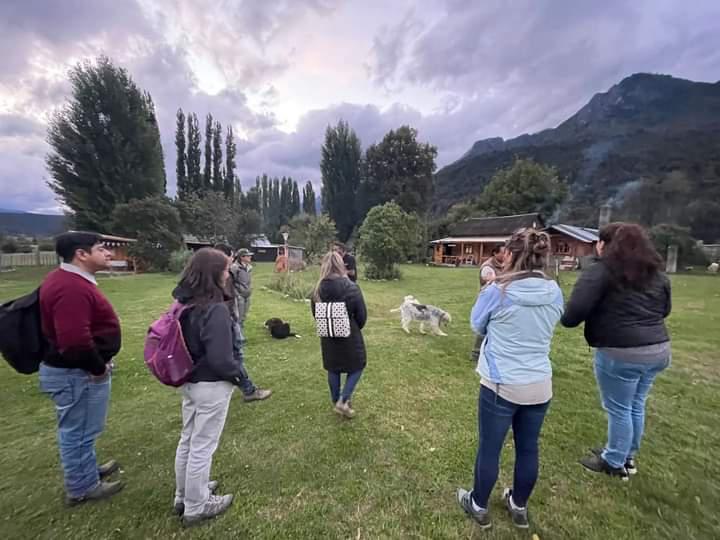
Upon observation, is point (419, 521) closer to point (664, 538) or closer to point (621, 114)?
point (664, 538)

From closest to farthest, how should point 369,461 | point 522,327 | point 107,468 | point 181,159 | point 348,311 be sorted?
point 522,327
point 107,468
point 369,461
point 348,311
point 181,159

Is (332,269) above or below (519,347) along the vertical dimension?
above

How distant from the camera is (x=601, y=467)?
96.4 inches

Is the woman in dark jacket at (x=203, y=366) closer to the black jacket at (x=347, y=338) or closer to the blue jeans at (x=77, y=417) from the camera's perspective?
the blue jeans at (x=77, y=417)

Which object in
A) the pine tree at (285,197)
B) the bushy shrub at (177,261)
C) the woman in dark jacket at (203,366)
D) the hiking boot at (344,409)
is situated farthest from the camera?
the pine tree at (285,197)

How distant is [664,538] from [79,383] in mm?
3664

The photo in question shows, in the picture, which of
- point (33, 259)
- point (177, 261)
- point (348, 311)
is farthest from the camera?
point (33, 259)

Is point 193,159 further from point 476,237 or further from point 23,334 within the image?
point 23,334

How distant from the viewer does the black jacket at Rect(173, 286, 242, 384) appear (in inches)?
69.3

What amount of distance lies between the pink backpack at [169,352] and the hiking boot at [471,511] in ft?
6.27

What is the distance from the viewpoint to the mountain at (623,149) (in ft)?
132

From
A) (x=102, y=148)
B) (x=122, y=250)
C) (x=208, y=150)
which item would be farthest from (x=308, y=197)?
(x=122, y=250)

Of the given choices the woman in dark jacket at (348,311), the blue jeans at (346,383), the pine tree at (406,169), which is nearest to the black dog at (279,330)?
the blue jeans at (346,383)

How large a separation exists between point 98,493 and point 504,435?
106 inches
